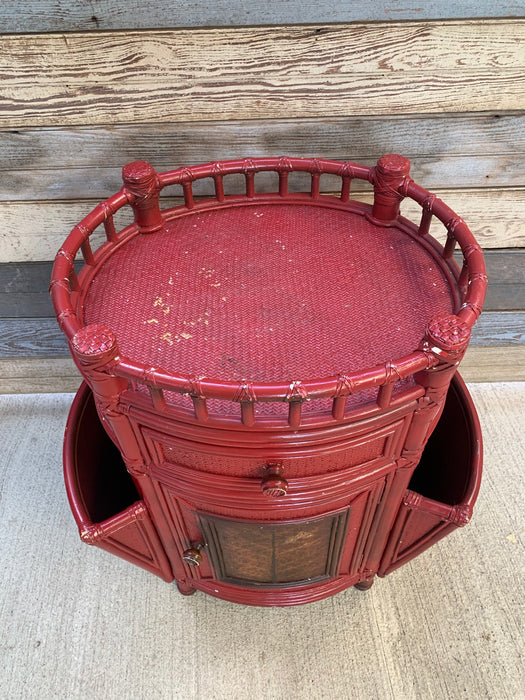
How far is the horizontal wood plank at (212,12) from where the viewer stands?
4.16 ft

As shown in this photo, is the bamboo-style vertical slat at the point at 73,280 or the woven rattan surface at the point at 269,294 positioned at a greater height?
the bamboo-style vertical slat at the point at 73,280

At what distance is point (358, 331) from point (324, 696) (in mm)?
1005

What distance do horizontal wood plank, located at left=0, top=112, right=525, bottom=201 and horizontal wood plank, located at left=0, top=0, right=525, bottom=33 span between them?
24 cm

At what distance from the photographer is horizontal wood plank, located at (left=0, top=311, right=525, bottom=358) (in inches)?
78.1

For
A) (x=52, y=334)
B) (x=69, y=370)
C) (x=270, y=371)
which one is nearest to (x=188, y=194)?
(x=270, y=371)

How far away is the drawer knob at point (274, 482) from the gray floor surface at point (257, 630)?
74 cm

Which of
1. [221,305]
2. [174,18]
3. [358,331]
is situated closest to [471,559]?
[358,331]

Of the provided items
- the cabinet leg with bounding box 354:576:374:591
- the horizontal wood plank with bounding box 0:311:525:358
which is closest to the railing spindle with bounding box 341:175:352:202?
the horizontal wood plank with bounding box 0:311:525:358

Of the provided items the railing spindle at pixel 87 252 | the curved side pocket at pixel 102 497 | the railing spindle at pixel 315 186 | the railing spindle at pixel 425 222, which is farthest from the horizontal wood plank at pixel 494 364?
the railing spindle at pixel 87 252

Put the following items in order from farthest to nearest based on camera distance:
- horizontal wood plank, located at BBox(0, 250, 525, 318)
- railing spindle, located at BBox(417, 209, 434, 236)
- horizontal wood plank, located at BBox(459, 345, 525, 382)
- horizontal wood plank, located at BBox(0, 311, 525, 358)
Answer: horizontal wood plank, located at BBox(459, 345, 525, 382) < horizontal wood plank, located at BBox(0, 311, 525, 358) < horizontal wood plank, located at BBox(0, 250, 525, 318) < railing spindle, located at BBox(417, 209, 434, 236)

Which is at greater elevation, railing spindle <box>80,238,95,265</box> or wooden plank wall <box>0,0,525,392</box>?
wooden plank wall <box>0,0,525,392</box>

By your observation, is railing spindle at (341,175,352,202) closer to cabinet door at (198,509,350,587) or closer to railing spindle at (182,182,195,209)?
railing spindle at (182,182,195,209)

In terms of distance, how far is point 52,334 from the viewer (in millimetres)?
2014

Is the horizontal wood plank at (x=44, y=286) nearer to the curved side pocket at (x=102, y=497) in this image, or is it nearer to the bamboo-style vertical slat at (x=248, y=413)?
the curved side pocket at (x=102, y=497)
